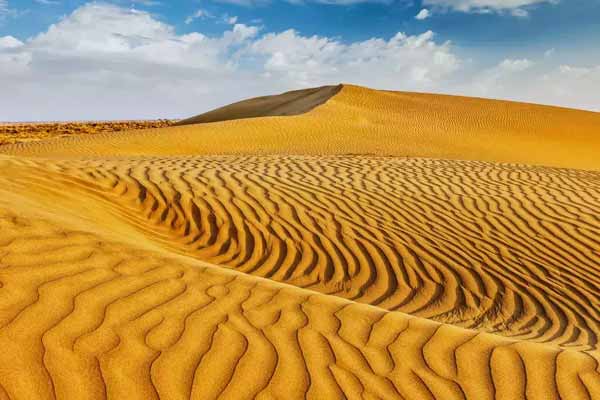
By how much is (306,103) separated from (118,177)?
89.6 feet

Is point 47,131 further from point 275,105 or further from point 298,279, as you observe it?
point 298,279

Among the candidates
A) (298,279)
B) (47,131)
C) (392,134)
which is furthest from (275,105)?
(298,279)

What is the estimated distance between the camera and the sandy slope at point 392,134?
20516 mm

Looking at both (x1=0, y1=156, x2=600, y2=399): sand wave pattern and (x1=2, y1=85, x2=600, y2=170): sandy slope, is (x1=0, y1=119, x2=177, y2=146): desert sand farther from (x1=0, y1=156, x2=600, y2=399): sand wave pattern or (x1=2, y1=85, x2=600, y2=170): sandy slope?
(x1=0, y1=156, x2=600, y2=399): sand wave pattern

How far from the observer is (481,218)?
7.67 m

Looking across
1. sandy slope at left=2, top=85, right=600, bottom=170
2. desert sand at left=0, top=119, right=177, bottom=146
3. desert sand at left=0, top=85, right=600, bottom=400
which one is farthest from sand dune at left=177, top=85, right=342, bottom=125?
desert sand at left=0, top=85, right=600, bottom=400

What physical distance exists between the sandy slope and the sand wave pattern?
10.1 meters

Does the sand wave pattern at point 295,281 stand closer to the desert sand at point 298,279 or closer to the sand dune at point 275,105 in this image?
the desert sand at point 298,279

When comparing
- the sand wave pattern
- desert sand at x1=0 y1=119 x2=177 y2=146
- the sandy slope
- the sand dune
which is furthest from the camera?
the sand dune

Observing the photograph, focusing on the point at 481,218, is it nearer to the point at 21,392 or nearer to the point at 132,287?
the point at 132,287

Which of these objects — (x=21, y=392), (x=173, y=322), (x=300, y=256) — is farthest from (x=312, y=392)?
(x=300, y=256)

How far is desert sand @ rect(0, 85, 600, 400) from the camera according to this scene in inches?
109

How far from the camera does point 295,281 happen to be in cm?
584

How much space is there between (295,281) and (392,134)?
21.0 metres
